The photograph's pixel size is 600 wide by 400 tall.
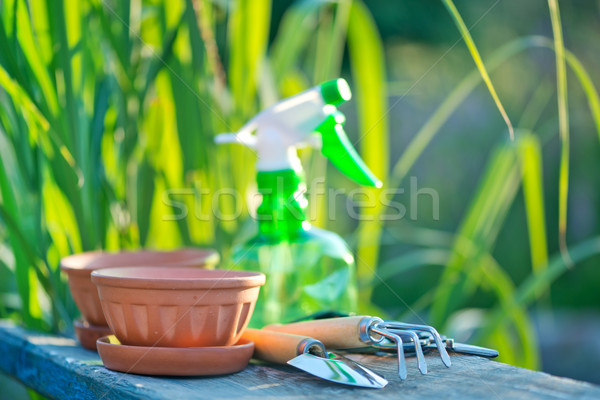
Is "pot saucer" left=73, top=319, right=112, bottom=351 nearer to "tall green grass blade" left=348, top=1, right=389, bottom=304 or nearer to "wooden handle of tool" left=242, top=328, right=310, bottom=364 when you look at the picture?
"wooden handle of tool" left=242, top=328, right=310, bottom=364

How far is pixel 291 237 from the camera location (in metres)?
0.47

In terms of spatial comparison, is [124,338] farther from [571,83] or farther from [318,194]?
[571,83]

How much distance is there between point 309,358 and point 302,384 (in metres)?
0.02

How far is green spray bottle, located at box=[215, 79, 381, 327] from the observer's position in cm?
47

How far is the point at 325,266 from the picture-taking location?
47 cm

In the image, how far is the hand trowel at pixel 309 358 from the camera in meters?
0.34

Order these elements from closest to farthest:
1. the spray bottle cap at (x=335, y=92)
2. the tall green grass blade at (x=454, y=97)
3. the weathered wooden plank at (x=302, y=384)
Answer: the weathered wooden plank at (x=302, y=384) < the spray bottle cap at (x=335, y=92) < the tall green grass blade at (x=454, y=97)

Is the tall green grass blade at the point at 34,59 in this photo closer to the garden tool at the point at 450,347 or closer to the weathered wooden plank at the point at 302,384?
the weathered wooden plank at the point at 302,384

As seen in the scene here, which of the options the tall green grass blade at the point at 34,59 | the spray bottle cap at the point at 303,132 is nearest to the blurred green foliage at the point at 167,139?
the tall green grass blade at the point at 34,59

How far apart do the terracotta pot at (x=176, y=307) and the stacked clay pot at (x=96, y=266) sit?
7 cm

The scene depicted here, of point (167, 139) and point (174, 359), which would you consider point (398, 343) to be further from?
point (167, 139)

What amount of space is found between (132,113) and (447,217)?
7.48 ft

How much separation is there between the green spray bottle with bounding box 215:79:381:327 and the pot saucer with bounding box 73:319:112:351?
103 millimetres

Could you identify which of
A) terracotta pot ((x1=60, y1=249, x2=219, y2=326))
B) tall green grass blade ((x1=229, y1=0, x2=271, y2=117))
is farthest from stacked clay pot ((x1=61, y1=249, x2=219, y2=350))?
tall green grass blade ((x1=229, y1=0, x2=271, y2=117))
